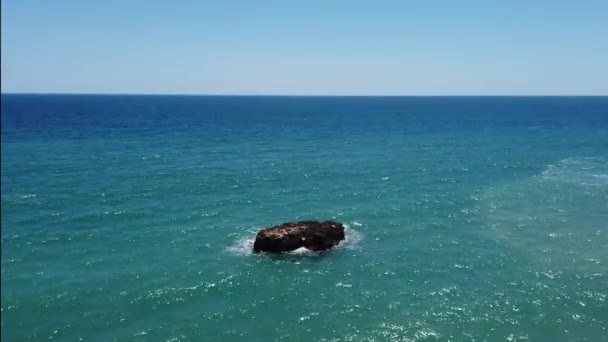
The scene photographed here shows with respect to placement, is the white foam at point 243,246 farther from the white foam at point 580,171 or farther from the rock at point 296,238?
the white foam at point 580,171

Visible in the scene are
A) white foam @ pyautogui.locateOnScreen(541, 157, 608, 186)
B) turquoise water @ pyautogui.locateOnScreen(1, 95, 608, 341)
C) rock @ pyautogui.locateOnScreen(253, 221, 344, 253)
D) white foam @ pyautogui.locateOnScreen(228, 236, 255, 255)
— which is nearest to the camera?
turquoise water @ pyautogui.locateOnScreen(1, 95, 608, 341)

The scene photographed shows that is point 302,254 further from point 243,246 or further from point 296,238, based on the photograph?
point 243,246

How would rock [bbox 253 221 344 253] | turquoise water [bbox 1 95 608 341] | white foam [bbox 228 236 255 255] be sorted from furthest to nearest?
white foam [bbox 228 236 255 255] < rock [bbox 253 221 344 253] < turquoise water [bbox 1 95 608 341]

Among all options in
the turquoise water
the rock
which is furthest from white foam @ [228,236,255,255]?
the rock

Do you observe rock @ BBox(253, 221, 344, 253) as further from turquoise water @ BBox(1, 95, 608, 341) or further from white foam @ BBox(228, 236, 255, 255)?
turquoise water @ BBox(1, 95, 608, 341)

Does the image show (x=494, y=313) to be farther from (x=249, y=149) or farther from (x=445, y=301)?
(x=249, y=149)

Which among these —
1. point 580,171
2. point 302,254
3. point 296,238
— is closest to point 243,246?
point 296,238

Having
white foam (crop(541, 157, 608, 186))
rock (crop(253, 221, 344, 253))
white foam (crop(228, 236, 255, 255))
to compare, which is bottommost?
white foam (crop(228, 236, 255, 255))

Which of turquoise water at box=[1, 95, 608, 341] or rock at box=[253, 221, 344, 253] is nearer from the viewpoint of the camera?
turquoise water at box=[1, 95, 608, 341]
